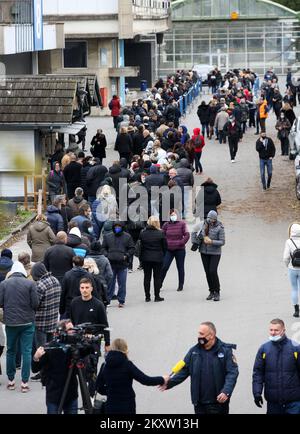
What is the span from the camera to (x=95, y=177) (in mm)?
29797

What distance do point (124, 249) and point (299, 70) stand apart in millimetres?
58045

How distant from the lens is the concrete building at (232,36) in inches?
3091

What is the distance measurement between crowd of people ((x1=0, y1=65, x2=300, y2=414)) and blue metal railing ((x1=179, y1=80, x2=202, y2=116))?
535 inches

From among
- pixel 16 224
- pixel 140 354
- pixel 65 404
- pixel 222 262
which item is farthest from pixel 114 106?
pixel 65 404

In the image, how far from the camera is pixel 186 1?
3081 inches

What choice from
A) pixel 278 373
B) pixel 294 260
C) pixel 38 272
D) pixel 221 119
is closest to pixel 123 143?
pixel 221 119

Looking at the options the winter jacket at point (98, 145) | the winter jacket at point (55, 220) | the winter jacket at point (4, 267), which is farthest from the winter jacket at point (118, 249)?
the winter jacket at point (98, 145)

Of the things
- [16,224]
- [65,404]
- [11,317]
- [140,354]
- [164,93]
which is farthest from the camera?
[164,93]

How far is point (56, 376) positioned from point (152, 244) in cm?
847

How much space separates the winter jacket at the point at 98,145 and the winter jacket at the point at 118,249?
49.3ft

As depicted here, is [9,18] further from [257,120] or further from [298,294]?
[298,294]

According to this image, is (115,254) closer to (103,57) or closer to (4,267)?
(4,267)

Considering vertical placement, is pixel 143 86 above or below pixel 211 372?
above

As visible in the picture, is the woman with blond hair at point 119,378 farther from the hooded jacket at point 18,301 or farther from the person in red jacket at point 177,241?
the person in red jacket at point 177,241
